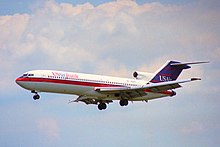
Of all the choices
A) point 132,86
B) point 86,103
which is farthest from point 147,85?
point 86,103

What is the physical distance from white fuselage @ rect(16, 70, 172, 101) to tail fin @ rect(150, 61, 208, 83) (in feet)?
29.0

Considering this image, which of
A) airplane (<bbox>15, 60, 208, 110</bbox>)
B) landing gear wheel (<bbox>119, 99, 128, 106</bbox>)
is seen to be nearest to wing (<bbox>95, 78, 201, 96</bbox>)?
airplane (<bbox>15, 60, 208, 110</bbox>)

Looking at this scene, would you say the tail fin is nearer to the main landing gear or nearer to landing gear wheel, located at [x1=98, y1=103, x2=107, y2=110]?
landing gear wheel, located at [x1=98, y1=103, x2=107, y2=110]

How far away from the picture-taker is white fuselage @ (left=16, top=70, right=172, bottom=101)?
330 ft

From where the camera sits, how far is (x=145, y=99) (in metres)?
112

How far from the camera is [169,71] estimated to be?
380 ft

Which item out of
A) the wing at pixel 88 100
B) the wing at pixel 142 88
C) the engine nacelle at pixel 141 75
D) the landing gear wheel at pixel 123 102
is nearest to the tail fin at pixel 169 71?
the engine nacelle at pixel 141 75

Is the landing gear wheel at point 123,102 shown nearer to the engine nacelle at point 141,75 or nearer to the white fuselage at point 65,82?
the white fuselage at point 65,82

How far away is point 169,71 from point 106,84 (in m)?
12.8

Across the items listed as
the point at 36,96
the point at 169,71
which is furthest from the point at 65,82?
the point at 169,71

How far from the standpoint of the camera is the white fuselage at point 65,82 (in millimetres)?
100562

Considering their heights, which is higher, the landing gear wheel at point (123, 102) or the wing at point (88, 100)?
the wing at point (88, 100)

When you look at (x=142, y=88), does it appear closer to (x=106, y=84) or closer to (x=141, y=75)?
(x=106, y=84)

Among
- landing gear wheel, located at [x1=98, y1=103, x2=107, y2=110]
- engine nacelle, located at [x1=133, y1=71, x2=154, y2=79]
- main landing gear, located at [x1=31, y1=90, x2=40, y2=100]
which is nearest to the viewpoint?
main landing gear, located at [x1=31, y1=90, x2=40, y2=100]
